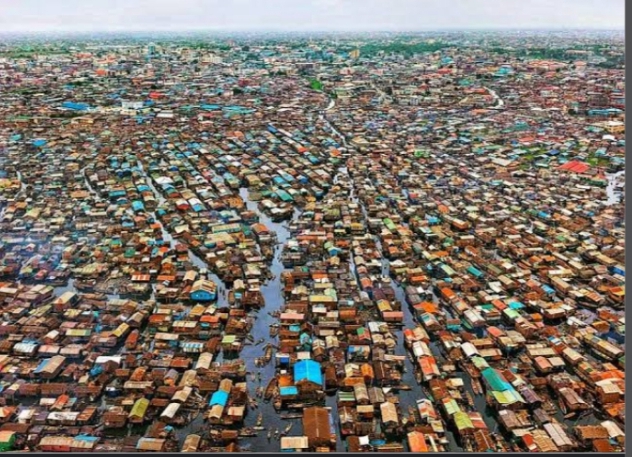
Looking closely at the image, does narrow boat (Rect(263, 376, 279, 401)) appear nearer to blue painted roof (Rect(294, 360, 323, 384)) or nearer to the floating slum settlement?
the floating slum settlement

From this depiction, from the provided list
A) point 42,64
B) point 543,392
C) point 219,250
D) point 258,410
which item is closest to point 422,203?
point 219,250

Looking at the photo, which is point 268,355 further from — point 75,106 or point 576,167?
point 75,106

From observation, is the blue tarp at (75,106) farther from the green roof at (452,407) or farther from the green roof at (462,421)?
the green roof at (462,421)

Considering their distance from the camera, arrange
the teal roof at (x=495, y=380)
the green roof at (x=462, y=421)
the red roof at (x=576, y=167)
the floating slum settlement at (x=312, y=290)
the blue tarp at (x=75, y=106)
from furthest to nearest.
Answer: the blue tarp at (x=75, y=106)
the red roof at (x=576, y=167)
the teal roof at (x=495, y=380)
the floating slum settlement at (x=312, y=290)
the green roof at (x=462, y=421)

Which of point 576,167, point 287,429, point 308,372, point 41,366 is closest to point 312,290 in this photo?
point 308,372

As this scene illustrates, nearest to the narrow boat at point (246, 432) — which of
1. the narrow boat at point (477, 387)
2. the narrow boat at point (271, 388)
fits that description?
the narrow boat at point (271, 388)

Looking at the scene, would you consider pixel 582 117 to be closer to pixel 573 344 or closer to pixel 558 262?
pixel 558 262
